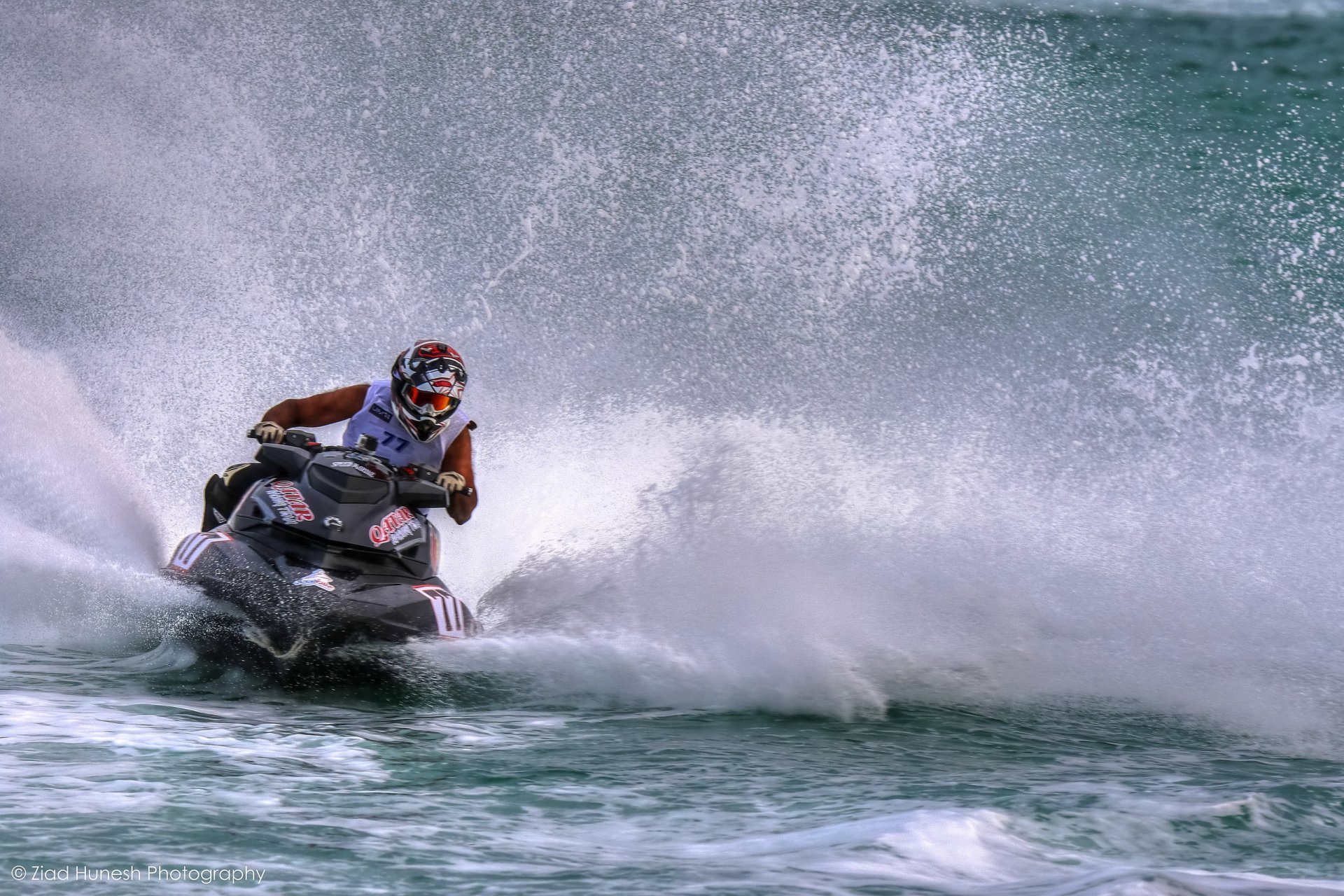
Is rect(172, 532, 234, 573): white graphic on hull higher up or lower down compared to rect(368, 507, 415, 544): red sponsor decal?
lower down

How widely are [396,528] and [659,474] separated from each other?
2.53 metres

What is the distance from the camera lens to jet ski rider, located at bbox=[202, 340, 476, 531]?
6.45 meters

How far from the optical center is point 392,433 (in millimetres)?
6992

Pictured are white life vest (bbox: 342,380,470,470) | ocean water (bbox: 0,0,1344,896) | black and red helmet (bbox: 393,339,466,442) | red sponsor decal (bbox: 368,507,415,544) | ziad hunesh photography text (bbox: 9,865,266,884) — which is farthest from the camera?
white life vest (bbox: 342,380,470,470)

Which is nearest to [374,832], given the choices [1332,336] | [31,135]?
[1332,336]

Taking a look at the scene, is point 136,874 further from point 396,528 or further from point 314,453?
point 314,453

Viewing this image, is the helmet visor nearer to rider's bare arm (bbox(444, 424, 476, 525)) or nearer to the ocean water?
rider's bare arm (bbox(444, 424, 476, 525))

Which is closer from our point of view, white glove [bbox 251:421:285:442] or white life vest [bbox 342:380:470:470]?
white glove [bbox 251:421:285:442]

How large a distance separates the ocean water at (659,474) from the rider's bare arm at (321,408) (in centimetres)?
112

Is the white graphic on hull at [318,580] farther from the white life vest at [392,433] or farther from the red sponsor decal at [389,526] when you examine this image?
the white life vest at [392,433]

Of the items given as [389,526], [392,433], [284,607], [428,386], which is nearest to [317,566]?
[284,607]

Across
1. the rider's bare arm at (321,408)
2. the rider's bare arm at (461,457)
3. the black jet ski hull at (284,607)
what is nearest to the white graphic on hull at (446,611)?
the black jet ski hull at (284,607)

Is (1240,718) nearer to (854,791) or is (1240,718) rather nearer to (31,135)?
(854,791)

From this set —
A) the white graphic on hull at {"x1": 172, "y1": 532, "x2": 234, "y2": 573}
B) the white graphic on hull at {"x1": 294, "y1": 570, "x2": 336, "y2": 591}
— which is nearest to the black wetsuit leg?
the white graphic on hull at {"x1": 172, "y1": 532, "x2": 234, "y2": 573}
